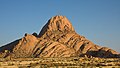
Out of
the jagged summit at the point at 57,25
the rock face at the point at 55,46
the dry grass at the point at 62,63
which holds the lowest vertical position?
the dry grass at the point at 62,63

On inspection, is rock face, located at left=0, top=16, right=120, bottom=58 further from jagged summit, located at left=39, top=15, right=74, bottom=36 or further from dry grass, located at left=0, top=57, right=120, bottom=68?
dry grass, located at left=0, top=57, right=120, bottom=68

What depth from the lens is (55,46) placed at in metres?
152

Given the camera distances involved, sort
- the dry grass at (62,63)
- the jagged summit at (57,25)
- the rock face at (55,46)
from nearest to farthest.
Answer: the dry grass at (62,63)
the rock face at (55,46)
the jagged summit at (57,25)

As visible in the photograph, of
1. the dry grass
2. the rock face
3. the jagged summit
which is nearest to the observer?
the dry grass

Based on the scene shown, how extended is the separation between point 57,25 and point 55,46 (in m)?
27.3

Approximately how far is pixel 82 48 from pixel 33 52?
2714cm

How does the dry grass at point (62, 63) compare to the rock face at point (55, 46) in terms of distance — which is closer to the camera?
the dry grass at point (62, 63)

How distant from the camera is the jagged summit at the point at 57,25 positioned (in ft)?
569

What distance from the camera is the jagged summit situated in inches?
6831

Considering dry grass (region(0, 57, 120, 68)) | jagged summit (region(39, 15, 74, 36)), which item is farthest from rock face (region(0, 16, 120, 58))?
dry grass (region(0, 57, 120, 68))

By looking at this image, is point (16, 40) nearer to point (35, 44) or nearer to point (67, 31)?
point (35, 44)

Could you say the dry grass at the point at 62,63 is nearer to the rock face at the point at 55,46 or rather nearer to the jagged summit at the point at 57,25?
the rock face at the point at 55,46

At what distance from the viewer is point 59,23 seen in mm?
176125

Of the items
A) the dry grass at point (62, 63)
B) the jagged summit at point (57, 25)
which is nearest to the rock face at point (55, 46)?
the jagged summit at point (57, 25)
